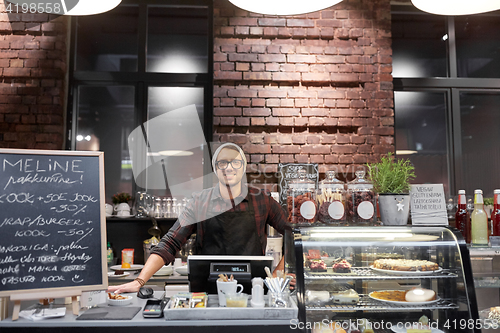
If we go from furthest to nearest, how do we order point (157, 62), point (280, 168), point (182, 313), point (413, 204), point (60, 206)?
point (157, 62) < point (280, 168) < point (413, 204) < point (60, 206) < point (182, 313)

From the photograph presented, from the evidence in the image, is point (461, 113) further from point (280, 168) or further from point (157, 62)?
point (157, 62)

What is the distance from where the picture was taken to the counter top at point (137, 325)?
158cm

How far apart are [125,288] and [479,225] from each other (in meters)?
1.90

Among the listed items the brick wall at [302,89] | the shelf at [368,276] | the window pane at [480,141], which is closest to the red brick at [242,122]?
the brick wall at [302,89]

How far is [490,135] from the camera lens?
436 cm

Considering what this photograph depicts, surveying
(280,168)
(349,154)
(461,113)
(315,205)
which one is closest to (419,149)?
(461,113)

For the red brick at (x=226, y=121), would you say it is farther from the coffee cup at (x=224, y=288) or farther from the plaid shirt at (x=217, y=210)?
the coffee cup at (x=224, y=288)

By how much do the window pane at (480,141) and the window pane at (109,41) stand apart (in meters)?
3.72

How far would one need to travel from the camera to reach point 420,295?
6.42 feet

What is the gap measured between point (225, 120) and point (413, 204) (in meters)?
2.10

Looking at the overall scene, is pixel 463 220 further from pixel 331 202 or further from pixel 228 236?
pixel 228 236

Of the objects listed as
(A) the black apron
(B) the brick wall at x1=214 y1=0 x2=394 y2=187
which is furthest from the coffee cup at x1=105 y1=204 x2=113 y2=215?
(A) the black apron

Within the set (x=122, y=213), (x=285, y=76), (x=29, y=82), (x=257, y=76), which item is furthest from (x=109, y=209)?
(x=285, y=76)

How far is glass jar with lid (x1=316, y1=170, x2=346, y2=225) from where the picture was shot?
1961mm
